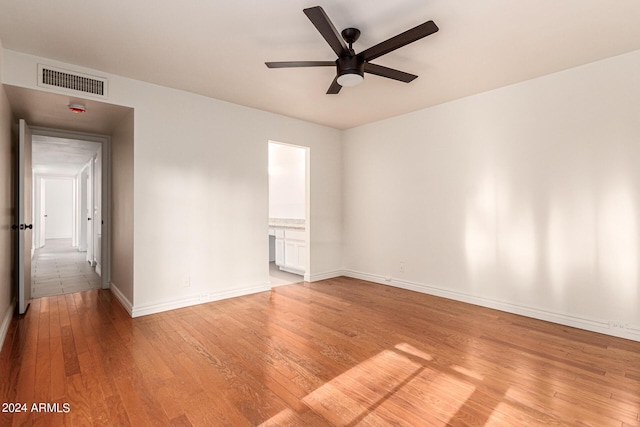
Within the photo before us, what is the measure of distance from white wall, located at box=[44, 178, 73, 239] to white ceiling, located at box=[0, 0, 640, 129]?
35.9 feet

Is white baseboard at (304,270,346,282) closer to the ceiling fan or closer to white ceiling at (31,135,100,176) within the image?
the ceiling fan

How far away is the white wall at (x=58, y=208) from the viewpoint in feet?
37.2

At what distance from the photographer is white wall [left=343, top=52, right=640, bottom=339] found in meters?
2.97

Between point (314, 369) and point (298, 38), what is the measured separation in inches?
102

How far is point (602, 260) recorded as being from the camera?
3.05 meters

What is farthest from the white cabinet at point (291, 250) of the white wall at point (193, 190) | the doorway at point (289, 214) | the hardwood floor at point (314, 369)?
the hardwood floor at point (314, 369)

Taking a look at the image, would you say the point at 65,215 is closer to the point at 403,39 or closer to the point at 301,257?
the point at 301,257

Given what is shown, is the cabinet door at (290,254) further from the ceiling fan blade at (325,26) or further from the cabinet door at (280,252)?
the ceiling fan blade at (325,26)

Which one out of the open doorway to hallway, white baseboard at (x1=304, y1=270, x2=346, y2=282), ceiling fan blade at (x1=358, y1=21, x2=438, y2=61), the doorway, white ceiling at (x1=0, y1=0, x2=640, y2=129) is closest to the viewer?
ceiling fan blade at (x1=358, y1=21, x2=438, y2=61)

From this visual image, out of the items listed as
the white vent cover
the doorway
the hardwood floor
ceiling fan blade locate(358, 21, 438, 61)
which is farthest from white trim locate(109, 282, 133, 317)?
ceiling fan blade locate(358, 21, 438, 61)

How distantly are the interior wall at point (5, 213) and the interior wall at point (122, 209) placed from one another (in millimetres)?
1003

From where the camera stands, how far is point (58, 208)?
11.6 metres

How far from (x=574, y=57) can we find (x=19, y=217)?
5.71m

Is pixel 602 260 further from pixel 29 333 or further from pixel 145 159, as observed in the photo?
pixel 29 333
